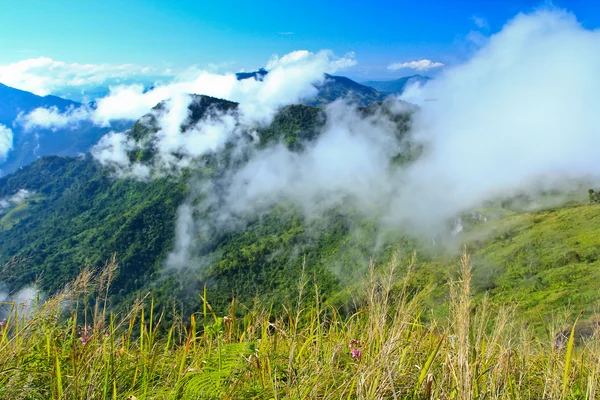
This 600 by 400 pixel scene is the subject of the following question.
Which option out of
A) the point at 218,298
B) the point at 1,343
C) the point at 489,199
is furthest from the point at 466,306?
the point at 489,199

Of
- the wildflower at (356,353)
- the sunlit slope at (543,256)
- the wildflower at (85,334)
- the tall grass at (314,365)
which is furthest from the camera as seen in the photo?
the sunlit slope at (543,256)

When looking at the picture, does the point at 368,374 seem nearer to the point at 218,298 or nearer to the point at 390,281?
the point at 390,281

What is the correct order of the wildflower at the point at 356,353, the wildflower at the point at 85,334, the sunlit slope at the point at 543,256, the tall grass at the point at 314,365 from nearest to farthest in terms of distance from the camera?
the tall grass at the point at 314,365 → the wildflower at the point at 356,353 → the wildflower at the point at 85,334 → the sunlit slope at the point at 543,256

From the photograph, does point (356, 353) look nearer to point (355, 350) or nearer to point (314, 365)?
point (355, 350)

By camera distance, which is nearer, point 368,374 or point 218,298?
point 368,374

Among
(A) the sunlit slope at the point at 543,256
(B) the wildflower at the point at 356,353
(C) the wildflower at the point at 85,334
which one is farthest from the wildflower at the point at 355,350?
(A) the sunlit slope at the point at 543,256

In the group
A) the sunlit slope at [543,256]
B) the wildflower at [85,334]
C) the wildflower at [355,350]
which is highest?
the wildflower at [355,350]

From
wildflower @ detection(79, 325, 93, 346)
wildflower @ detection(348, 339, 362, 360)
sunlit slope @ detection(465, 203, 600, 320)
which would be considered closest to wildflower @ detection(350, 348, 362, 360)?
wildflower @ detection(348, 339, 362, 360)

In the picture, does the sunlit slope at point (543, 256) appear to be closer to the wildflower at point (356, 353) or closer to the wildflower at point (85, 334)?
the wildflower at point (356, 353)

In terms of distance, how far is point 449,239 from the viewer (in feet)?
513

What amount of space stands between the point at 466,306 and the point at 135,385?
3260 mm

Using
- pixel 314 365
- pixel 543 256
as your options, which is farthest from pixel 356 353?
pixel 543 256

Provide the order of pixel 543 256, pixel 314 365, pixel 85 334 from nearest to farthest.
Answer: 1. pixel 314 365
2. pixel 85 334
3. pixel 543 256

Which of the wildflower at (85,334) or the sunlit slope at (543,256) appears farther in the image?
the sunlit slope at (543,256)
